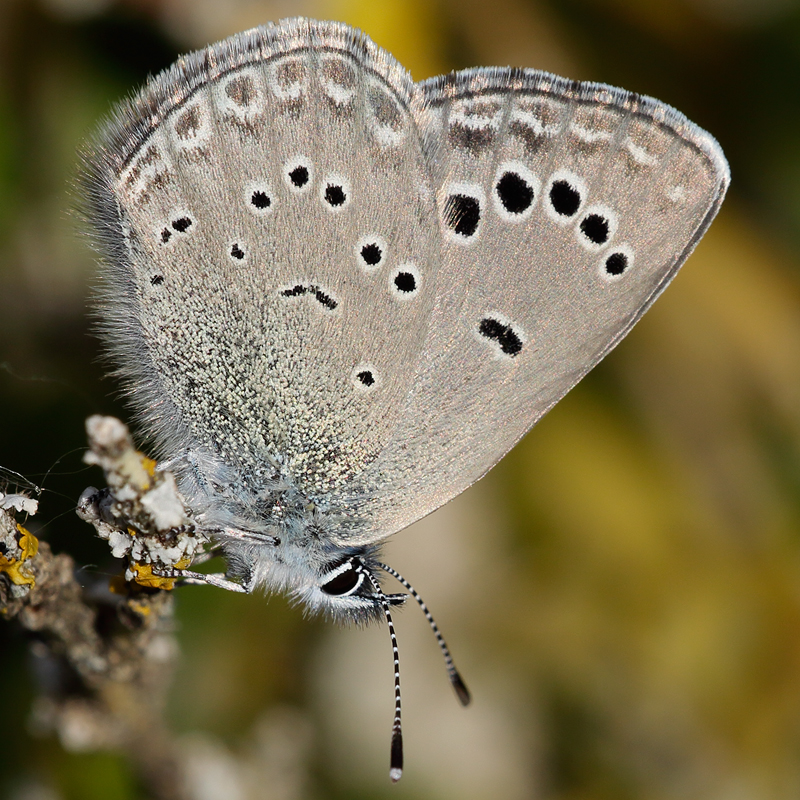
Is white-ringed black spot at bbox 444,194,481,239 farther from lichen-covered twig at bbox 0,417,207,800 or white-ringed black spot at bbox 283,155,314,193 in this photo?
lichen-covered twig at bbox 0,417,207,800

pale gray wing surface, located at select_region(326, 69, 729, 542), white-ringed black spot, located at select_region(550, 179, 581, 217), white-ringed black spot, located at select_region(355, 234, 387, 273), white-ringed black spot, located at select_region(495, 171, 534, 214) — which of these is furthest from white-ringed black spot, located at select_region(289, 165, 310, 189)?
white-ringed black spot, located at select_region(550, 179, 581, 217)

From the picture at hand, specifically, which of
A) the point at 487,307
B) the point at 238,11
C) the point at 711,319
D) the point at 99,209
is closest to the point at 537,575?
the point at 711,319

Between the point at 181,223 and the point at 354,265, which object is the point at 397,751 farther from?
the point at 181,223

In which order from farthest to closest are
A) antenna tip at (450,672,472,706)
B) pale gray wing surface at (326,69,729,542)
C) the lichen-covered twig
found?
antenna tip at (450,672,472,706), pale gray wing surface at (326,69,729,542), the lichen-covered twig

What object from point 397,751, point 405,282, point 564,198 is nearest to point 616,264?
point 564,198

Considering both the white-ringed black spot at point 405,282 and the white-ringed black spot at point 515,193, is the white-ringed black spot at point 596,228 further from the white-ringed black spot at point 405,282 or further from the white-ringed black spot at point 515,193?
the white-ringed black spot at point 405,282

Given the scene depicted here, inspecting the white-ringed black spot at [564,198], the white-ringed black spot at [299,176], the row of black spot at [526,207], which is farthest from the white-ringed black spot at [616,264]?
the white-ringed black spot at [299,176]

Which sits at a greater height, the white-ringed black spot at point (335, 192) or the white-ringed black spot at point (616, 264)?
the white-ringed black spot at point (335, 192)
